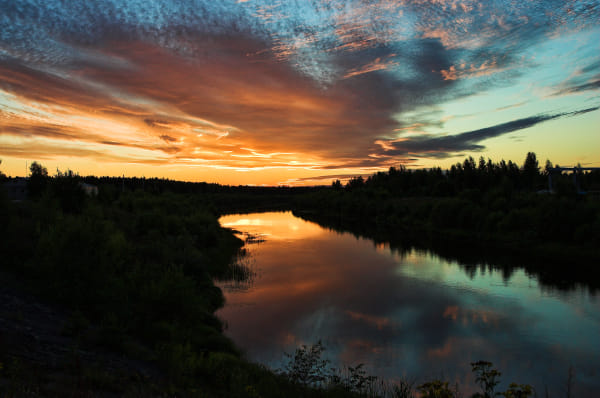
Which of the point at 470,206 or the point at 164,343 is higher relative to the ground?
the point at 470,206

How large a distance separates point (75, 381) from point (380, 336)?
12.6 meters

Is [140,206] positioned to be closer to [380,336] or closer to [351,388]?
[380,336]

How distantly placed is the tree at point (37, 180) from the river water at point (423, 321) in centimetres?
2498

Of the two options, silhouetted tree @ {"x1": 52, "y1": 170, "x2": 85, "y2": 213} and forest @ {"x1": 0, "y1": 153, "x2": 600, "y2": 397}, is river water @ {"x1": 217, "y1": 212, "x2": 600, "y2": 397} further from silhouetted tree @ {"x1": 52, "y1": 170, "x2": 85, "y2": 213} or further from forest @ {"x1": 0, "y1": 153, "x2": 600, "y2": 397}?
silhouetted tree @ {"x1": 52, "y1": 170, "x2": 85, "y2": 213}

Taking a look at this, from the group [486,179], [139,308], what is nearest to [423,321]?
[139,308]

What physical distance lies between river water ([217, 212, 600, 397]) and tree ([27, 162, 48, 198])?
2498cm

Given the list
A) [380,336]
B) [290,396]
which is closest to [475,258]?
[380,336]

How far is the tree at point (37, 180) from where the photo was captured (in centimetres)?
3677

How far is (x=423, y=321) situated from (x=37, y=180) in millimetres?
40498

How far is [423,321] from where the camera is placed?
59.8 ft

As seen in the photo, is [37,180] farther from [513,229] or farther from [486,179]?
[486,179]

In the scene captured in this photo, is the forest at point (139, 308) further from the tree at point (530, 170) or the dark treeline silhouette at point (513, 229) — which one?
the tree at point (530, 170)

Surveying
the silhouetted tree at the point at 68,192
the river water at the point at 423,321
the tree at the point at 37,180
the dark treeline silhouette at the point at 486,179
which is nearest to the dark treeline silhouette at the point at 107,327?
the river water at the point at 423,321

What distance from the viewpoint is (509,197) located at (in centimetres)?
5044
